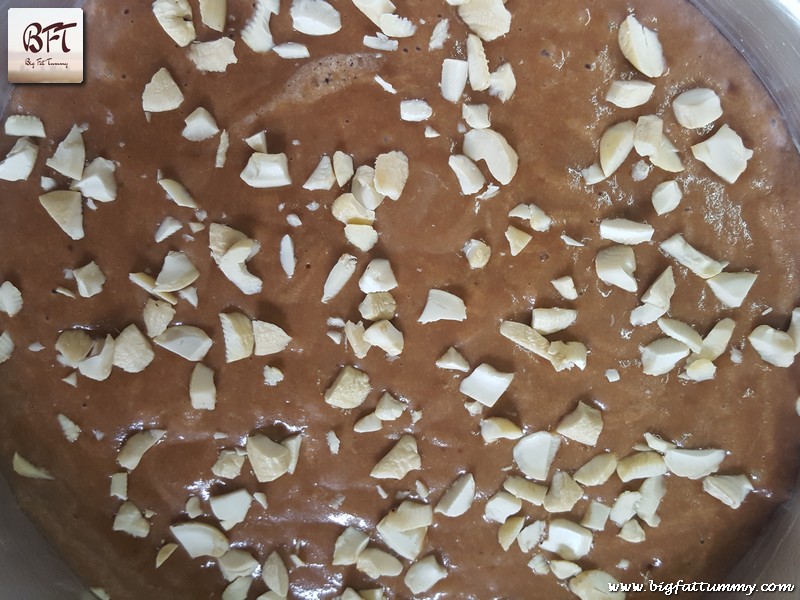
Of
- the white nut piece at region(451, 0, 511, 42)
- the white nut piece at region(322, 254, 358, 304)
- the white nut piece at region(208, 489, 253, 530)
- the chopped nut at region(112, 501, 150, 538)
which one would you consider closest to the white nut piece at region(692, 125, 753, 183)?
the white nut piece at region(451, 0, 511, 42)

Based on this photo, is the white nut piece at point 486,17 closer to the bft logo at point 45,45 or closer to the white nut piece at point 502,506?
the bft logo at point 45,45

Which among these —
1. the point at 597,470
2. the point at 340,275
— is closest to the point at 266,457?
the point at 340,275

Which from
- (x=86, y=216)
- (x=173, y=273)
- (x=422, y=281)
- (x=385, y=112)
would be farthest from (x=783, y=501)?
(x=86, y=216)

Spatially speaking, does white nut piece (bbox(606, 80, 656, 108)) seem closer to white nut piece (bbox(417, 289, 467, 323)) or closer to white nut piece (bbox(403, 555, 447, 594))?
white nut piece (bbox(417, 289, 467, 323))

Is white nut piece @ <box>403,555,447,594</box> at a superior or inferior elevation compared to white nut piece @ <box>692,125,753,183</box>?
inferior

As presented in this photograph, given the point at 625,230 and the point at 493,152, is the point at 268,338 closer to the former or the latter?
the point at 493,152

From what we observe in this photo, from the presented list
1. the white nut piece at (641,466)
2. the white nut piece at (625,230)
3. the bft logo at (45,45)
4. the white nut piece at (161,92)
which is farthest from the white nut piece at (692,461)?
the bft logo at (45,45)
